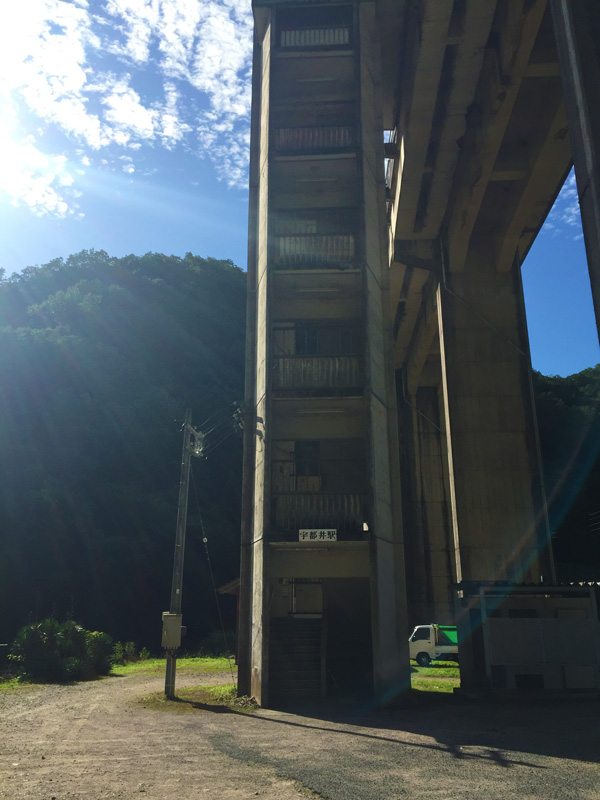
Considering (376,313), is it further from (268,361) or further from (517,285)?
(517,285)

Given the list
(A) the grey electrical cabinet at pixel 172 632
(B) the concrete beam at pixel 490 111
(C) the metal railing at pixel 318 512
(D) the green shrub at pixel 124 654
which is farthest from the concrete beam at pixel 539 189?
(D) the green shrub at pixel 124 654

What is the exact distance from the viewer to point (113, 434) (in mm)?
63188

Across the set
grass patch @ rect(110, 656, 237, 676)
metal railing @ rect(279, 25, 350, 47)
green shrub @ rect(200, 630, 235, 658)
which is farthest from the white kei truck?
metal railing @ rect(279, 25, 350, 47)

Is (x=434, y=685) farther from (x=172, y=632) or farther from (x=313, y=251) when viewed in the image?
(x=313, y=251)

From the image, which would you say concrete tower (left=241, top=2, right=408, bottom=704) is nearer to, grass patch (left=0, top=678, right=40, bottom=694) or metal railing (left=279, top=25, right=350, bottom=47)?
metal railing (left=279, top=25, right=350, bottom=47)

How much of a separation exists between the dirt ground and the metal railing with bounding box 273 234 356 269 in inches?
520

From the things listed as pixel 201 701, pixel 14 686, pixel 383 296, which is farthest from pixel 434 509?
pixel 14 686

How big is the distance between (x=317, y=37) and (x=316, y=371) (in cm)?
1299

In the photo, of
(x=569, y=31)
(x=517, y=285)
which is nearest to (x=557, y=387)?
(x=517, y=285)

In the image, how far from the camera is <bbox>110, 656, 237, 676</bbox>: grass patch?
1075 inches

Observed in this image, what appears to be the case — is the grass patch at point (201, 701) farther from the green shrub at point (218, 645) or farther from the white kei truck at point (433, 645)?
the green shrub at point (218, 645)

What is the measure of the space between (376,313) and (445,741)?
13.5 meters

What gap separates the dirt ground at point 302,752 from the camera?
8180 mm

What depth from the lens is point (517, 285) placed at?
32500mm
